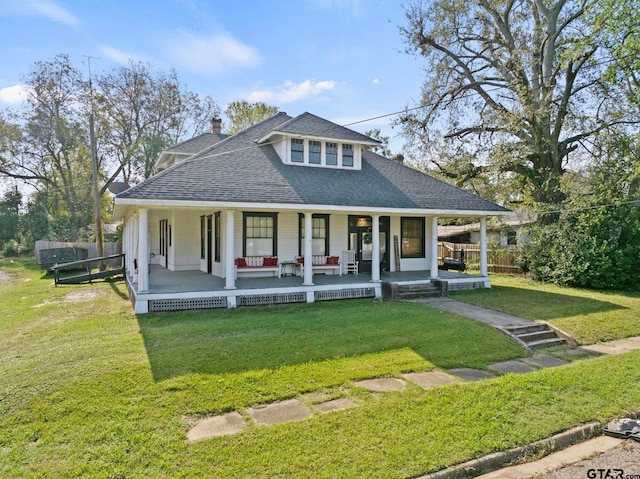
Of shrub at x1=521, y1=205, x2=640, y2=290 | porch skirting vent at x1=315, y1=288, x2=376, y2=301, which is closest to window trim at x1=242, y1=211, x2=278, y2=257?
porch skirting vent at x1=315, y1=288, x2=376, y2=301

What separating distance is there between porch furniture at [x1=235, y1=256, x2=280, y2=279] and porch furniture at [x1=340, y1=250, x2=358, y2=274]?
9.29ft

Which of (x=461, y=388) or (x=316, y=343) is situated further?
(x=316, y=343)

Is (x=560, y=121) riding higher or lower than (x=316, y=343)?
higher

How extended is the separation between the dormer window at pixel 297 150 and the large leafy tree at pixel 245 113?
26.6 m

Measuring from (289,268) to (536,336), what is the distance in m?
8.36

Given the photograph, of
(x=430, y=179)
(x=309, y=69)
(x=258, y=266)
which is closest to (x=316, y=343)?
(x=258, y=266)

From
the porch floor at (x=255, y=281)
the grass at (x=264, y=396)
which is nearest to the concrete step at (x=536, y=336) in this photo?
the grass at (x=264, y=396)

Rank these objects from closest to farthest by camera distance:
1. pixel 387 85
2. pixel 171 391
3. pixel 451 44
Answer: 1. pixel 171 391
2. pixel 387 85
3. pixel 451 44

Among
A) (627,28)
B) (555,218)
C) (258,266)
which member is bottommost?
(258,266)

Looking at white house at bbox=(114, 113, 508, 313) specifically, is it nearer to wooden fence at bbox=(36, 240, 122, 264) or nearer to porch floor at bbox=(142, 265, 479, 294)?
porch floor at bbox=(142, 265, 479, 294)

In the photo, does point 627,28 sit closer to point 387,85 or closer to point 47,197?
point 387,85

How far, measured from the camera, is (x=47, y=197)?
4022 centimetres

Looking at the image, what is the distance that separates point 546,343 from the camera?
28.4 feet

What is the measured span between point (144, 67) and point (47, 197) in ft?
57.3
